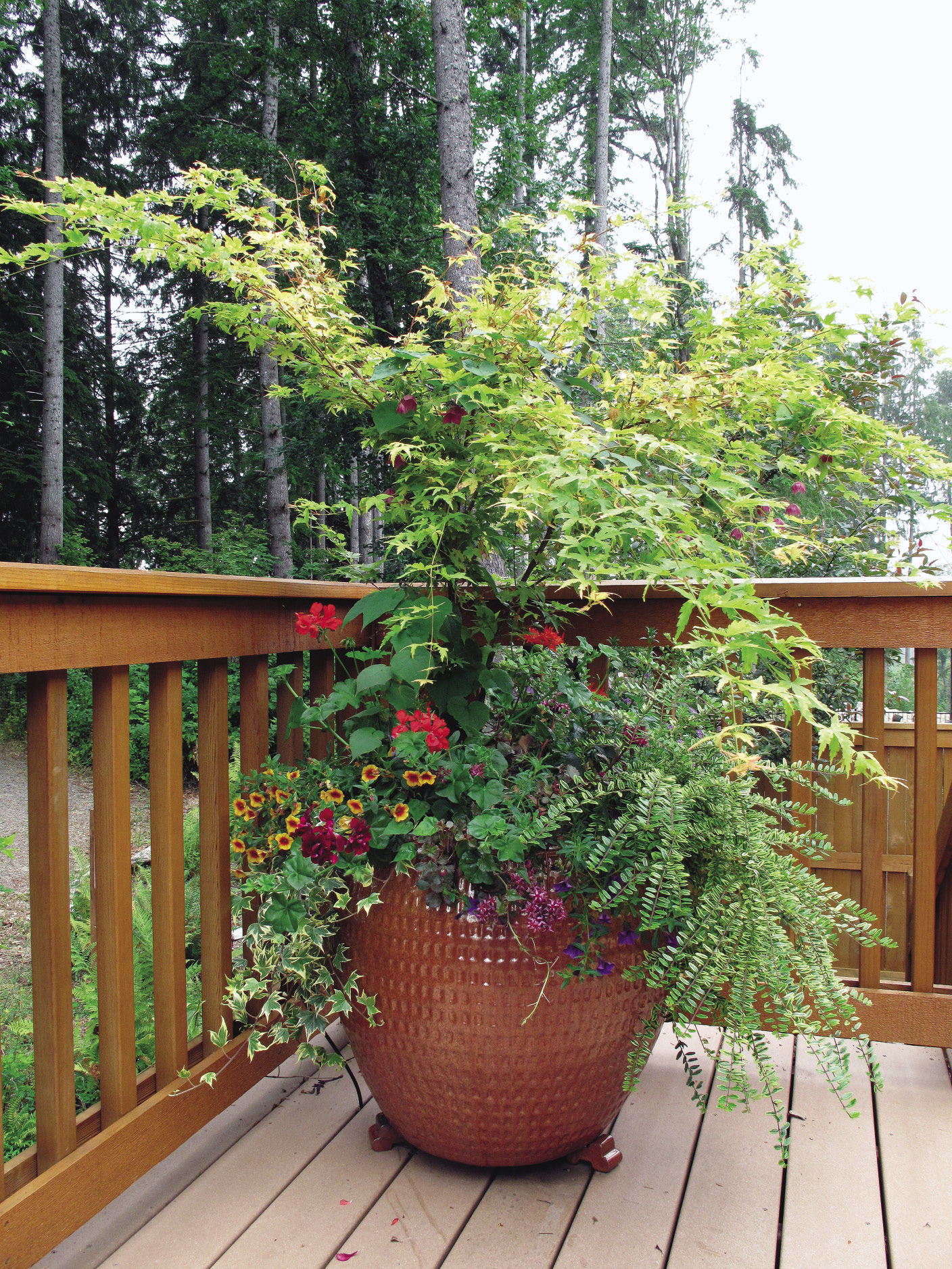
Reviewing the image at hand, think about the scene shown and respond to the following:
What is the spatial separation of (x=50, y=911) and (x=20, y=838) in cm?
527

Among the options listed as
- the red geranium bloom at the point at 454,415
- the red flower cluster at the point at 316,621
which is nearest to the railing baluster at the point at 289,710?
the red flower cluster at the point at 316,621

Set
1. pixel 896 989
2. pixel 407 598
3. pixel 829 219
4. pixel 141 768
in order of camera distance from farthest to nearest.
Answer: pixel 829 219 → pixel 141 768 → pixel 896 989 → pixel 407 598

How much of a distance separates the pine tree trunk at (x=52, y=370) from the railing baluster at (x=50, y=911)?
785 centimetres

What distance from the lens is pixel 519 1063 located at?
3.88 feet

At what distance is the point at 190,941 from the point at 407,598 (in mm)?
1762

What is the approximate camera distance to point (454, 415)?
1284 mm

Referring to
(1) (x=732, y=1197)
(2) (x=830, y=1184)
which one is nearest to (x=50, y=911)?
(1) (x=732, y=1197)

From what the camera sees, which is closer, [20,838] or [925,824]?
[925,824]

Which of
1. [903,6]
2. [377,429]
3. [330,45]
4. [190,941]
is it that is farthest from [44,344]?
[903,6]

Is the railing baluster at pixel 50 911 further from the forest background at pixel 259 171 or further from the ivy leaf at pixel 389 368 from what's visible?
the forest background at pixel 259 171

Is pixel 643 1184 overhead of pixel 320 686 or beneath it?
beneath

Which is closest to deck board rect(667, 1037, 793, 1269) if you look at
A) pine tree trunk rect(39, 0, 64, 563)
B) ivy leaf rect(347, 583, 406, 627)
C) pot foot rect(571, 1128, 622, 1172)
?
pot foot rect(571, 1128, 622, 1172)

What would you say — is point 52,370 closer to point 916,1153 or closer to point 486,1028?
point 486,1028

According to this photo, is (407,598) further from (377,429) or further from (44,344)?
(44,344)
